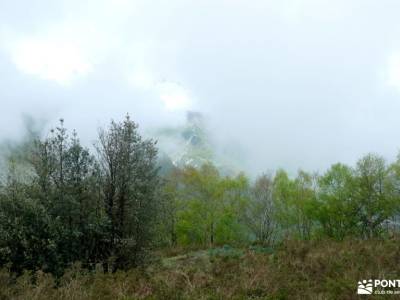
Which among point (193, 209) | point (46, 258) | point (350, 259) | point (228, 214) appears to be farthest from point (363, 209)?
point (46, 258)

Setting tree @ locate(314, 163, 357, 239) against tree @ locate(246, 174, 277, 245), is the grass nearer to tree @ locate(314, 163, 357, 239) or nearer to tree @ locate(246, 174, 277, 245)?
tree @ locate(314, 163, 357, 239)

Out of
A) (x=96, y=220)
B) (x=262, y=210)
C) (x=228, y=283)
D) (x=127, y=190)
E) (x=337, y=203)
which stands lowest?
(x=228, y=283)

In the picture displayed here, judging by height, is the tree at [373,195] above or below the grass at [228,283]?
above

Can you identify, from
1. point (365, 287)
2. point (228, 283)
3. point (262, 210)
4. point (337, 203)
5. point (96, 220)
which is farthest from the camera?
point (262, 210)

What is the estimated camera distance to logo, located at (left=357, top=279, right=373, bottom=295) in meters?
8.05

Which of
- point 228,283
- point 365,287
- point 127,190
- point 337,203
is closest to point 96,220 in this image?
point 127,190

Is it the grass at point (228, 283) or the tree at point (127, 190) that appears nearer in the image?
the grass at point (228, 283)

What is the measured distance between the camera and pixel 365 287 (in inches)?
328

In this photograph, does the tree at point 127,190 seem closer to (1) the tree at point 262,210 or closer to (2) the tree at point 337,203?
(2) the tree at point 337,203

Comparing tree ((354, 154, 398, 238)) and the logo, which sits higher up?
tree ((354, 154, 398, 238))

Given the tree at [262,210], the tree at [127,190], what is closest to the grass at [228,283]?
the tree at [127,190]

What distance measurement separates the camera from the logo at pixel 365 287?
8055mm

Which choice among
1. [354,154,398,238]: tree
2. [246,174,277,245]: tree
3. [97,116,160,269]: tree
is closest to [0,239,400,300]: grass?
[97,116,160,269]: tree

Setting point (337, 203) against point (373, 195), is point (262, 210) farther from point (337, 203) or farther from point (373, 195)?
point (373, 195)
